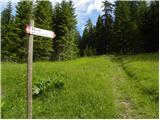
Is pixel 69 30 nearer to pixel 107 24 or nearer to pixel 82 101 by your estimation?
pixel 107 24

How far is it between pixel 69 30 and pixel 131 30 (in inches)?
497

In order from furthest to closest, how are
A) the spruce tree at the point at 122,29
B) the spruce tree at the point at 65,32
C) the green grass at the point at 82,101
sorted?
the spruce tree at the point at 122,29
the spruce tree at the point at 65,32
the green grass at the point at 82,101

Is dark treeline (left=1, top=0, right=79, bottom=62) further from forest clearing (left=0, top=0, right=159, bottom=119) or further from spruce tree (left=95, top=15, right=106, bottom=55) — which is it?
spruce tree (left=95, top=15, right=106, bottom=55)

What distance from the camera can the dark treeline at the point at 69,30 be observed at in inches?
2046

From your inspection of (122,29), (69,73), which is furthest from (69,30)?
(69,73)

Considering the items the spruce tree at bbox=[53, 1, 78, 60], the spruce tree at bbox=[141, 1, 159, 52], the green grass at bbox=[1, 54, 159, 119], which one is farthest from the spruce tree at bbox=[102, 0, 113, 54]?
the green grass at bbox=[1, 54, 159, 119]

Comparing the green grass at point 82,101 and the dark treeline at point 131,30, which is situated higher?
the dark treeline at point 131,30

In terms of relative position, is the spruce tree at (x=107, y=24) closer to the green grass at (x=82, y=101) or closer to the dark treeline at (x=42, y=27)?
the dark treeline at (x=42, y=27)

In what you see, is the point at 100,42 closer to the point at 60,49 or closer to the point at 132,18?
the point at 132,18

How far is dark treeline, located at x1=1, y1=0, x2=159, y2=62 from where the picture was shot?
171 feet

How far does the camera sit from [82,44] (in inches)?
3755

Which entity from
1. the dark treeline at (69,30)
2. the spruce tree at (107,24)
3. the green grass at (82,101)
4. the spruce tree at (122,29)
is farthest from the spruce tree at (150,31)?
the green grass at (82,101)

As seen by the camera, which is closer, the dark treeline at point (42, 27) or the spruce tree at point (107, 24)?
the dark treeline at point (42, 27)

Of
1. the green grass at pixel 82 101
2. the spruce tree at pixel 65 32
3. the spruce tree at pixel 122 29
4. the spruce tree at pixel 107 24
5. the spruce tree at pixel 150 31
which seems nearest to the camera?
the green grass at pixel 82 101
